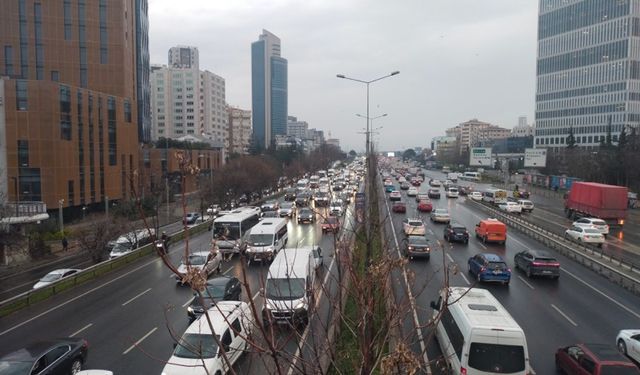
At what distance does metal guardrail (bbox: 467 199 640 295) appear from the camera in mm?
18783

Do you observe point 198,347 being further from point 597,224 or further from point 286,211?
point 286,211

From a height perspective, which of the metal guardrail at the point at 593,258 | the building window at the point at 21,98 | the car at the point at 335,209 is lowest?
the metal guardrail at the point at 593,258

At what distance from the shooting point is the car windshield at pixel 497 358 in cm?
927

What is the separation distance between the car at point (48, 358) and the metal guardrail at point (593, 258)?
61.7ft

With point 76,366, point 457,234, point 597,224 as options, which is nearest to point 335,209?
point 76,366

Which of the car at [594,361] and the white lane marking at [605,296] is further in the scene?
the white lane marking at [605,296]

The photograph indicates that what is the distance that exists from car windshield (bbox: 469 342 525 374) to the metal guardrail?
1166cm

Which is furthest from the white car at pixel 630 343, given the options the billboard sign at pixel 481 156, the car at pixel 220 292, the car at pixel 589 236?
the billboard sign at pixel 481 156

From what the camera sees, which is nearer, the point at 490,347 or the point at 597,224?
the point at 490,347

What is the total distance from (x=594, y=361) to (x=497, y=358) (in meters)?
2.17

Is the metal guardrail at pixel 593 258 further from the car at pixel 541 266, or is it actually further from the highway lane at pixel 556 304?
the car at pixel 541 266

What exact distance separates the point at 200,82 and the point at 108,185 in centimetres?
7763

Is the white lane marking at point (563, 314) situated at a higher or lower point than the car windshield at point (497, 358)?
lower

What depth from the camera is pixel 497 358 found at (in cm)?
934
